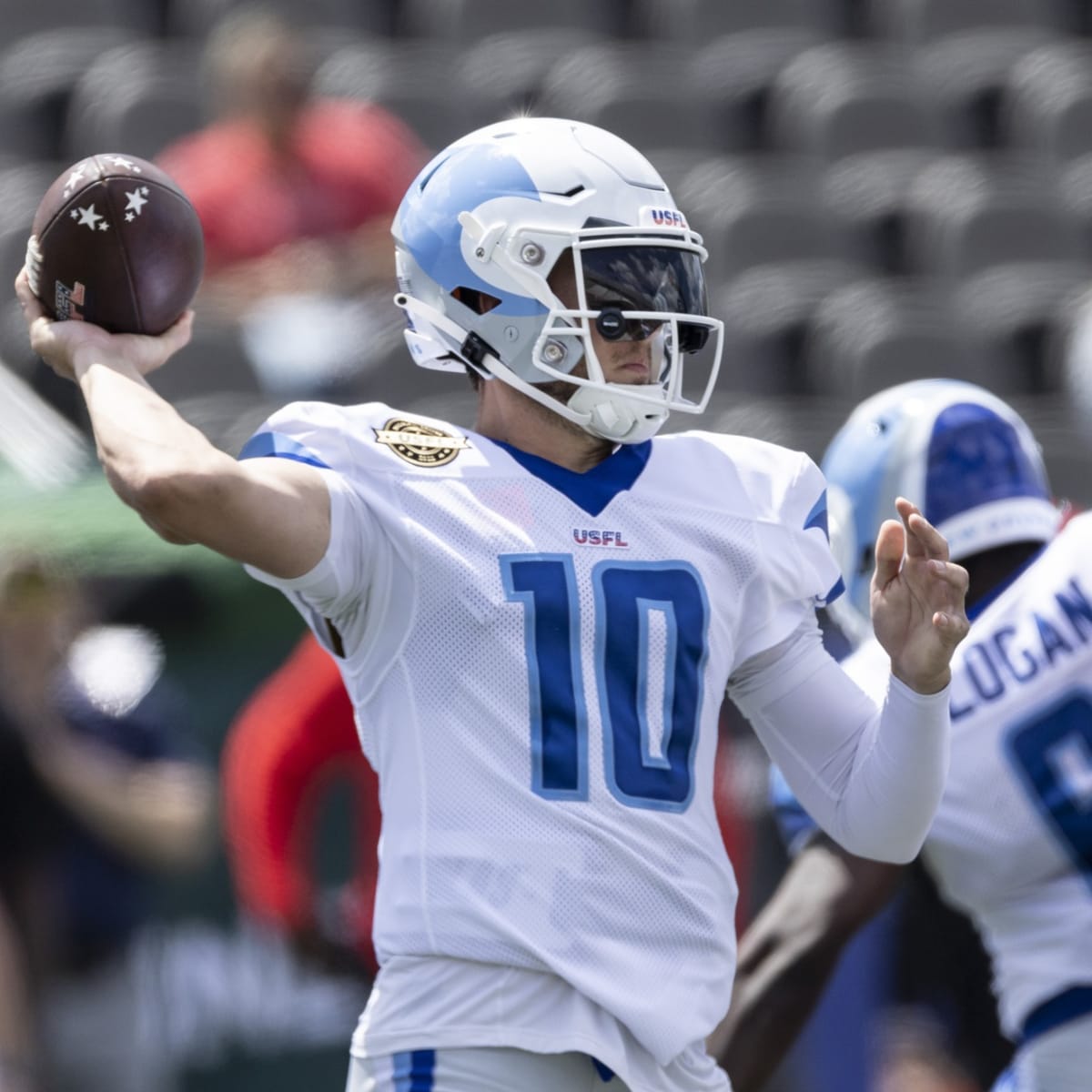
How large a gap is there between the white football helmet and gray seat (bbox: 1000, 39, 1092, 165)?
19.4ft

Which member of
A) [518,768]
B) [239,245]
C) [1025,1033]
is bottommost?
[1025,1033]

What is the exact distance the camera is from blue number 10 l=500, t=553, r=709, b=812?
7.14 feet

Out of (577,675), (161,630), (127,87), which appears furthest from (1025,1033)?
(127,87)

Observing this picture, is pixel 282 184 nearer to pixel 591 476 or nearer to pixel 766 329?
pixel 766 329

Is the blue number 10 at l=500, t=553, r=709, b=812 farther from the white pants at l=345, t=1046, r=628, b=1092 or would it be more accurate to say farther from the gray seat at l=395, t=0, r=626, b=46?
the gray seat at l=395, t=0, r=626, b=46

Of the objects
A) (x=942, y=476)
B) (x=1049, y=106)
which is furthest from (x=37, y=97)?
(x=942, y=476)

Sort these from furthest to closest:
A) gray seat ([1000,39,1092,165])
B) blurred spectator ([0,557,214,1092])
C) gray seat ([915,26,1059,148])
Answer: gray seat ([915,26,1059,148]), gray seat ([1000,39,1092,165]), blurred spectator ([0,557,214,1092])

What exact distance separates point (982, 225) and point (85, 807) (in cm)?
427

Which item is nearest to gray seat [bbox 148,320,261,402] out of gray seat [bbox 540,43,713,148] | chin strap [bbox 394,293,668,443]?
gray seat [bbox 540,43,713,148]

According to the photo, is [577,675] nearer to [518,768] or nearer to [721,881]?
[518,768]

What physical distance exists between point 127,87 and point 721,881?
514cm

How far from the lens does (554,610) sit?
2.20 metres

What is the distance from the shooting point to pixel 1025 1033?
10.0 ft

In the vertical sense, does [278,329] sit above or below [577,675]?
below
